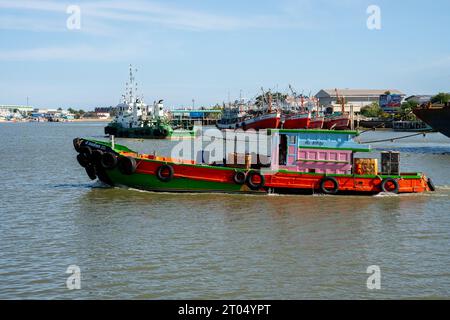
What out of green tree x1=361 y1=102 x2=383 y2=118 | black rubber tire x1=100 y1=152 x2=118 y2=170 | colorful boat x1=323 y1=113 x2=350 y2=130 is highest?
green tree x1=361 y1=102 x2=383 y2=118

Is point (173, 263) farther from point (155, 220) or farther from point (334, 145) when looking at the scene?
point (334, 145)

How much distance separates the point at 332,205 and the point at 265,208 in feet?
8.28

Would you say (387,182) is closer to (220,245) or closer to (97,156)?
(220,245)

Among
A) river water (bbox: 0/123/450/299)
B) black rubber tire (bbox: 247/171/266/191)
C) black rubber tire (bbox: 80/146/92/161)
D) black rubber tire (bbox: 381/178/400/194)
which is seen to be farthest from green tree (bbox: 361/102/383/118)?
black rubber tire (bbox: 80/146/92/161)

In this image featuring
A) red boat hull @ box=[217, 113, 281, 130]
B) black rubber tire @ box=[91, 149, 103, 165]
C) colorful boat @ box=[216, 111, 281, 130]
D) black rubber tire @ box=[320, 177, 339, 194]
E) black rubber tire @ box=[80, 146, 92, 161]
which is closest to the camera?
black rubber tire @ box=[320, 177, 339, 194]

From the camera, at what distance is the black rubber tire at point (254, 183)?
75.7 feet

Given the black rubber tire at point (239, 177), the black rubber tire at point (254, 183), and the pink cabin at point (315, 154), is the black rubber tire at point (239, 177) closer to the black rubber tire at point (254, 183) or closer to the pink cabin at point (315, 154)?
the black rubber tire at point (254, 183)

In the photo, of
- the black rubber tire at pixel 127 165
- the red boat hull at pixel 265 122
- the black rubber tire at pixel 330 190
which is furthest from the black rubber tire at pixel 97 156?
the red boat hull at pixel 265 122

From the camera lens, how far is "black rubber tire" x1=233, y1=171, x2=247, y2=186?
2322 cm

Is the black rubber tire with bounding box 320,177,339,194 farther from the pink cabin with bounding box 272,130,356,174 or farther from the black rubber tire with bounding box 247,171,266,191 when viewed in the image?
the black rubber tire with bounding box 247,171,266,191

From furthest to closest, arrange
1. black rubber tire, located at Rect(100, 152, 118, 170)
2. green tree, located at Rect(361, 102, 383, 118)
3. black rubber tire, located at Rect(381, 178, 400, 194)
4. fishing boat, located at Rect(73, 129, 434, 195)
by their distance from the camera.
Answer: green tree, located at Rect(361, 102, 383, 118) → black rubber tire, located at Rect(100, 152, 118, 170) → black rubber tire, located at Rect(381, 178, 400, 194) → fishing boat, located at Rect(73, 129, 434, 195)

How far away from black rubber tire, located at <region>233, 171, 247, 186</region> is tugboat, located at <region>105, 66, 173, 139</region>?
54.5m
